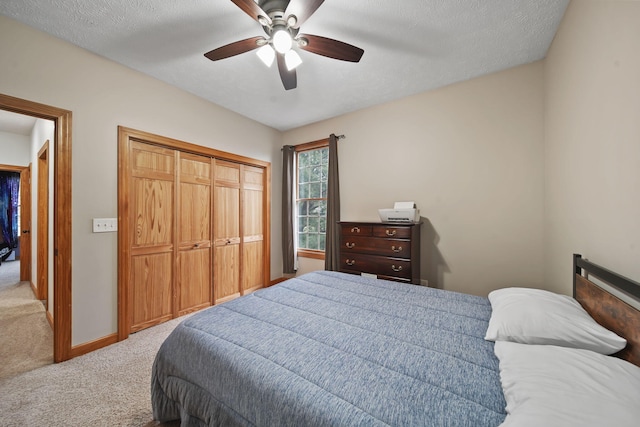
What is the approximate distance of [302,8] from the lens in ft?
5.06

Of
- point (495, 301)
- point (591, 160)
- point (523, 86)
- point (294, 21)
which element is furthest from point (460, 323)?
point (523, 86)

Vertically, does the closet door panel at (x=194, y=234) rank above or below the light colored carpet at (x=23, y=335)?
above

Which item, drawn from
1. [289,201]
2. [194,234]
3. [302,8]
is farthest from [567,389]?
[289,201]

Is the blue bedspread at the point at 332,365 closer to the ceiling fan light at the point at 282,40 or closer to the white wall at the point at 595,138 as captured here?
the white wall at the point at 595,138

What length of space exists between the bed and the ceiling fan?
5.94ft

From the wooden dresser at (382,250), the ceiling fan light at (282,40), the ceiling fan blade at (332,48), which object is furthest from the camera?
the wooden dresser at (382,250)

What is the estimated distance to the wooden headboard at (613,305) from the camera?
0.96 meters

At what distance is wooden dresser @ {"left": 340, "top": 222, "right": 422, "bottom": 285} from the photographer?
274 centimetres

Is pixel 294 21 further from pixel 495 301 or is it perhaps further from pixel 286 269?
pixel 286 269

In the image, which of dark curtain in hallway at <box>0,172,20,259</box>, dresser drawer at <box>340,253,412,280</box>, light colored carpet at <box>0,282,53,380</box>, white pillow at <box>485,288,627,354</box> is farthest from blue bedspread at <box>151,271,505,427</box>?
dark curtain in hallway at <box>0,172,20,259</box>

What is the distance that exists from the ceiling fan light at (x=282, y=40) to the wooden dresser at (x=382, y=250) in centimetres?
198

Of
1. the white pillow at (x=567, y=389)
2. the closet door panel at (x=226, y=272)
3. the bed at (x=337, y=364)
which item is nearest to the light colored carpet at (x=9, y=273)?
the closet door panel at (x=226, y=272)

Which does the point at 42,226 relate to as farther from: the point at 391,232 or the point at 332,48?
the point at 391,232

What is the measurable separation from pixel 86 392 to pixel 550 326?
290 centimetres
